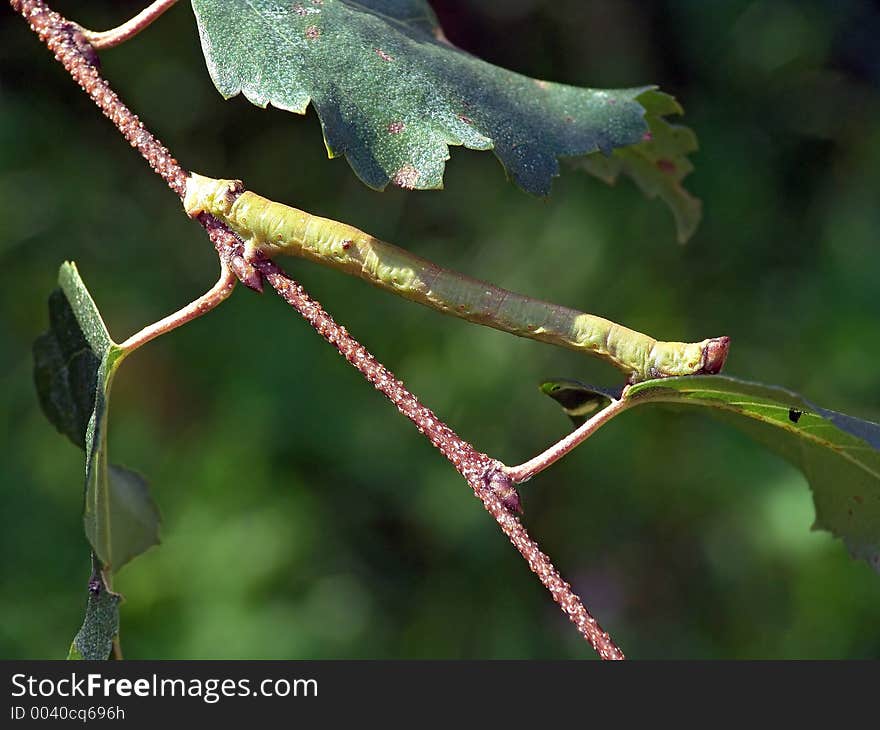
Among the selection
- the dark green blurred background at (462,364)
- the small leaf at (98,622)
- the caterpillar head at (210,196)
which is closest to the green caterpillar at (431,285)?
the caterpillar head at (210,196)

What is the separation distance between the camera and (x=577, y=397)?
842mm

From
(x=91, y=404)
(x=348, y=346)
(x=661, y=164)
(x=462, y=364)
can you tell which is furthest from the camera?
(x=462, y=364)

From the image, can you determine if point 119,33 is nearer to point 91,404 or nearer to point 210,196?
point 210,196

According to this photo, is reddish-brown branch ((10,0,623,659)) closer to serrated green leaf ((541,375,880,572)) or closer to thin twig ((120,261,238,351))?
thin twig ((120,261,238,351))

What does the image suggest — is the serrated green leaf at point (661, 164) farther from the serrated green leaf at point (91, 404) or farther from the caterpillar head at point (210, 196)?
the serrated green leaf at point (91, 404)

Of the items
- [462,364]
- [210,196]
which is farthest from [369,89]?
[462,364]

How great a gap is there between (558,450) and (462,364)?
1387mm

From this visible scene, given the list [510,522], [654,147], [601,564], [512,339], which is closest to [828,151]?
[512,339]

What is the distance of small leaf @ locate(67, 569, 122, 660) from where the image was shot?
72cm

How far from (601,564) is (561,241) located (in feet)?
2.35

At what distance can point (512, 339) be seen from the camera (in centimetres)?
213

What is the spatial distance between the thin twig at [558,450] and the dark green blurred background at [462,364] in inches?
50.5

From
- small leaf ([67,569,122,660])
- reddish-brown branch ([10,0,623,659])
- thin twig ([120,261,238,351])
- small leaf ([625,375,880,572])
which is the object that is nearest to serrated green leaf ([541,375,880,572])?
small leaf ([625,375,880,572])

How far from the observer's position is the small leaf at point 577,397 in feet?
2.67
